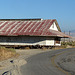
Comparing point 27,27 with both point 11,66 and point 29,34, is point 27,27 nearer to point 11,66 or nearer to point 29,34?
point 29,34

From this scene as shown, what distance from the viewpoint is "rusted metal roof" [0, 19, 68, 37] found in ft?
111

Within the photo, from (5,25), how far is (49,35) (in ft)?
41.4

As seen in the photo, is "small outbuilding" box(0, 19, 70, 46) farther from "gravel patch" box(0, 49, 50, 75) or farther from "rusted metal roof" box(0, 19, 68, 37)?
"gravel patch" box(0, 49, 50, 75)

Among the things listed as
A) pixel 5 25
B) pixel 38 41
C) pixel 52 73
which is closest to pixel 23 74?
pixel 52 73

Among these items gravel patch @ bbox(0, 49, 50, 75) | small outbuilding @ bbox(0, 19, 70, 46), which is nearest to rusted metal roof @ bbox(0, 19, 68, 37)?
small outbuilding @ bbox(0, 19, 70, 46)

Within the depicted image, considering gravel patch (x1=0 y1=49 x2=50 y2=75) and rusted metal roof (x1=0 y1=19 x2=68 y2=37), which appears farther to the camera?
rusted metal roof (x1=0 y1=19 x2=68 y2=37)

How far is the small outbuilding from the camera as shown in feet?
111

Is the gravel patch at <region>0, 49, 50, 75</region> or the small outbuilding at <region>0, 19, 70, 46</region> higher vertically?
the small outbuilding at <region>0, 19, 70, 46</region>

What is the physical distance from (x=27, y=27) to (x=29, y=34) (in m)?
4.12

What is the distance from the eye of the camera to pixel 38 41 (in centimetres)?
3491

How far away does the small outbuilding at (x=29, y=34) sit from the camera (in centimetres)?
3378

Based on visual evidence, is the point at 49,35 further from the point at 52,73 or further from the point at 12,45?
the point at 52,73

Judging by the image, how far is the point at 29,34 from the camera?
3344 cm

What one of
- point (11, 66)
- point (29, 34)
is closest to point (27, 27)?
point (29, 34)
